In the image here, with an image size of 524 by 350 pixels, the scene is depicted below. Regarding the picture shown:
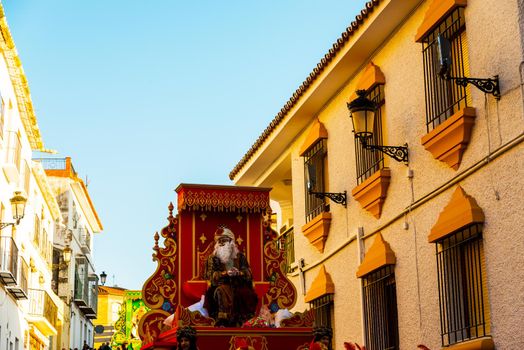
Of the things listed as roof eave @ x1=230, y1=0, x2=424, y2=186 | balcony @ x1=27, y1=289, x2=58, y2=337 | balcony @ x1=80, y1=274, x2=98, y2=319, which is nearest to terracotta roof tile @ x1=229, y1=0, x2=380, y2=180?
roof eave @ x1=230, y1=0, x2=424, y2=186

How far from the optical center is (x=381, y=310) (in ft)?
46.4

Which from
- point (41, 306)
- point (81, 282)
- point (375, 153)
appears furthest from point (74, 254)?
point (375, 153)

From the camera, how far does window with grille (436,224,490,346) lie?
1114 centimetres

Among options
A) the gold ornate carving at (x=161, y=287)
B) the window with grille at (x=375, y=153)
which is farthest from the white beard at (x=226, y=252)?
the window with grille at (x=375, y=153)

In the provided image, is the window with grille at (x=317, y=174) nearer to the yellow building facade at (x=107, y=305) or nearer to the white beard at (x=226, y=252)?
the white beard at (x=226, y=252)

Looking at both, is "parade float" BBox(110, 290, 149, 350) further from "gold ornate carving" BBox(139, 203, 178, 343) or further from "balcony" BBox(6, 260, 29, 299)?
"gold ornate carving" BBox(139, 203, 178, 343)

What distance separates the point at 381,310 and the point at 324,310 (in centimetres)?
263

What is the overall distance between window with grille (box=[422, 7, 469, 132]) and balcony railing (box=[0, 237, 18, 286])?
13.6 m

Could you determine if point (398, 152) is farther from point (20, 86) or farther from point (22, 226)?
point (22, 226)

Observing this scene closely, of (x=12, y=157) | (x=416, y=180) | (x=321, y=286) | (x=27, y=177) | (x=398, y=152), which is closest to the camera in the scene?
(x=416, y=180)

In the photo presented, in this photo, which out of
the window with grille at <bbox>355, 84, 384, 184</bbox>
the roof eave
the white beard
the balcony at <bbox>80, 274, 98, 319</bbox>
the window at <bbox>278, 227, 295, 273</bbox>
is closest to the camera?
the white beard

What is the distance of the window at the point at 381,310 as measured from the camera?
13875 mm

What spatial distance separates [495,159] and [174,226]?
185 inches

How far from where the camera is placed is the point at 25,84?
25.5 metres
